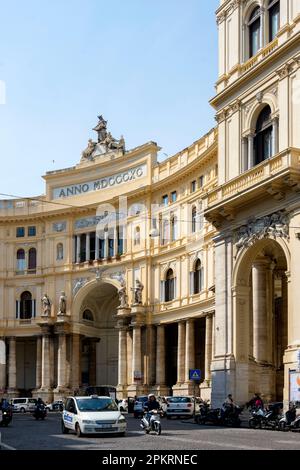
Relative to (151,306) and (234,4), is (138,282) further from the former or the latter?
(234,4)

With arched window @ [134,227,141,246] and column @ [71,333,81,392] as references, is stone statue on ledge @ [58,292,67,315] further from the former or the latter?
arched window @ [134,227,141,246]

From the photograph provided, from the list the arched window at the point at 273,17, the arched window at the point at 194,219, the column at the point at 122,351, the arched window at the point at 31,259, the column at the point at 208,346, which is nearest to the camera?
the arched window at the point at 273,17

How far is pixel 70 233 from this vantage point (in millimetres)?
76000

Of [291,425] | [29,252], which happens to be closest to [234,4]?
[291,425]

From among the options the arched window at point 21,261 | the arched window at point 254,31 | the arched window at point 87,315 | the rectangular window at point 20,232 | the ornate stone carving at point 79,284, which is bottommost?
the arched window at point 87,315

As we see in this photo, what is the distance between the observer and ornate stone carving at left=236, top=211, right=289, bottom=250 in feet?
117

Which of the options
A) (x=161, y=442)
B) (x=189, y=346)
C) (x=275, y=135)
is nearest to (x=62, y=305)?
(x=189, y=346)

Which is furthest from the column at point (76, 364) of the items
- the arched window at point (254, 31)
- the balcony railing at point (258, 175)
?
the arched window at point (254, 31)

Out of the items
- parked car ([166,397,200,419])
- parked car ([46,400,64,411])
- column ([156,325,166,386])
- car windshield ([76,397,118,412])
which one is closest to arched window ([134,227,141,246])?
column ([156,325,166,386])

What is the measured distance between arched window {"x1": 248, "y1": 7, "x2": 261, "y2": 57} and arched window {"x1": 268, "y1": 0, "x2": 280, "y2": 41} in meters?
0.84

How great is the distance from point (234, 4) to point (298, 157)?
403 inches

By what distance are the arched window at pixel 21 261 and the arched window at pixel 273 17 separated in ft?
146

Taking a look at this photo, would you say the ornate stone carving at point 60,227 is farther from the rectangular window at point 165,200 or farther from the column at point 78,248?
the rectangular window at point 165,200

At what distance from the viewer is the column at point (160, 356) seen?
6550 cm
